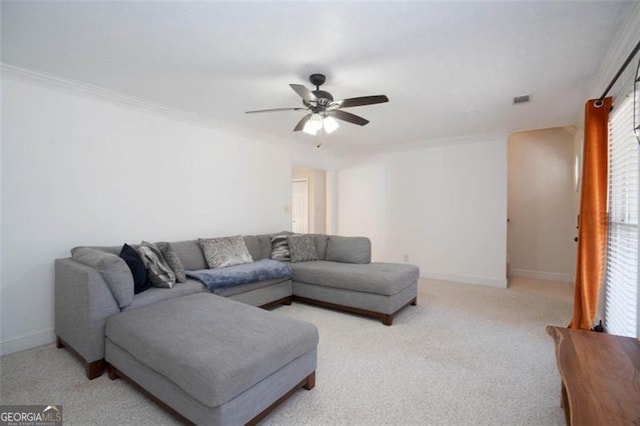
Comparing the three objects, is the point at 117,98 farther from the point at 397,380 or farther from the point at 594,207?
the point at 594,207

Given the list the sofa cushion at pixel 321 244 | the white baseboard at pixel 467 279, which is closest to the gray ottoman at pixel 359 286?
the sofa cushion at pixel 321 244

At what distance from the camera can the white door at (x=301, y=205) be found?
291 inches

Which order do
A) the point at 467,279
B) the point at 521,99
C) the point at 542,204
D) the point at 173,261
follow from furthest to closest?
the point at 542,204 → the point at 467,279 → the point at 521,99 → the point at 173,261

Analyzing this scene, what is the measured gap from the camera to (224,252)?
351 centimetres

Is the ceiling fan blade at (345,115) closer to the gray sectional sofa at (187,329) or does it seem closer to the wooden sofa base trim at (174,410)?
the gray sectional sofa at (187,329)

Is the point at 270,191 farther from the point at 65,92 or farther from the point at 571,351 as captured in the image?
the point at 571,351

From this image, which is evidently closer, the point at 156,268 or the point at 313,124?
the point at 156,268

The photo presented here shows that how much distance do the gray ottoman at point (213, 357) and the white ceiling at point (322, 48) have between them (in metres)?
1.94

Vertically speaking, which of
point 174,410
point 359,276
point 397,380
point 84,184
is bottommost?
point 397,380

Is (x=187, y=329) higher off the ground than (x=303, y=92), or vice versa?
(x=303, y=92)

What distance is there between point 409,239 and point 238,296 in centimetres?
346

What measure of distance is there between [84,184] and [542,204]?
6.52 metres

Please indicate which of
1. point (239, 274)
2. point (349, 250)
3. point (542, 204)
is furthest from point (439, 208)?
point (239, 274)

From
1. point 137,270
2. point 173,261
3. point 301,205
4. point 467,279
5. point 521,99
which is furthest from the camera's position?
point 301,205
